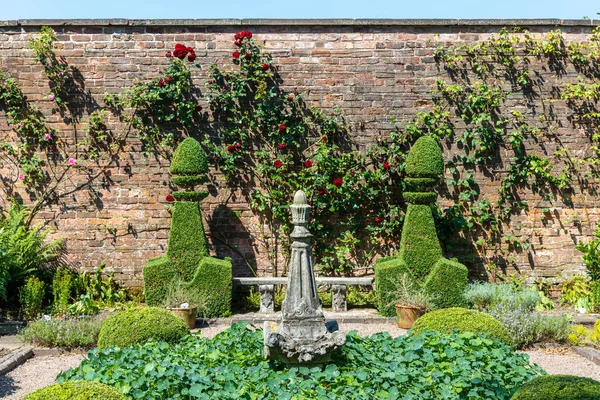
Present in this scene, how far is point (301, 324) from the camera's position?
510 cm

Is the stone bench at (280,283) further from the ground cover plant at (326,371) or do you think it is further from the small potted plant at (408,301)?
the ground cover plant at (326,371)

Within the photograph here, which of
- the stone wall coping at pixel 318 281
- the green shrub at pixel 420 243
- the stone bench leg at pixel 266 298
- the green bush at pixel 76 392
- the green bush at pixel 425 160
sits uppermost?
the green bush at pixel 425 160

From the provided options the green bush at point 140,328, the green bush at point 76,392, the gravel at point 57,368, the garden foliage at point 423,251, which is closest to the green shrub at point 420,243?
the garden foliage at point 423,251

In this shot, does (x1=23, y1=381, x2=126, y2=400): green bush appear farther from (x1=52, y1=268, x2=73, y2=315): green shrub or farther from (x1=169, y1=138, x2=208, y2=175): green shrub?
(x1=169, y1=138, x2=208, y2=175): green shrub

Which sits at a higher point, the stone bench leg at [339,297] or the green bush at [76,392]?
the green bush at [76,392]

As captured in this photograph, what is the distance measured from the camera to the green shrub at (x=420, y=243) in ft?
27.6

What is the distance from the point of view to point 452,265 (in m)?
8.29

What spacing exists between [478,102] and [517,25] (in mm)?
1216

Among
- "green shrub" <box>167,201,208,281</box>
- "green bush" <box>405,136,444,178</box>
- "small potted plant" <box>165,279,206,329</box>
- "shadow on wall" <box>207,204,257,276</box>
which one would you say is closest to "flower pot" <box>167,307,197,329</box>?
"small potted plant" <box>165,279,206,329</box>

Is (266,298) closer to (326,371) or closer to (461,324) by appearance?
(461,324)

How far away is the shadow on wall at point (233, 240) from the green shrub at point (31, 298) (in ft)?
7.59

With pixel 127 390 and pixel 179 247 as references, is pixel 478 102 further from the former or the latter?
pixel 127 390

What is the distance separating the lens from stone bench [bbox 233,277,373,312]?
28.3 feet

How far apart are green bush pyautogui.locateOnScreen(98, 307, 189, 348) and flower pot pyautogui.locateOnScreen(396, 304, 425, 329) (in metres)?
2.88
